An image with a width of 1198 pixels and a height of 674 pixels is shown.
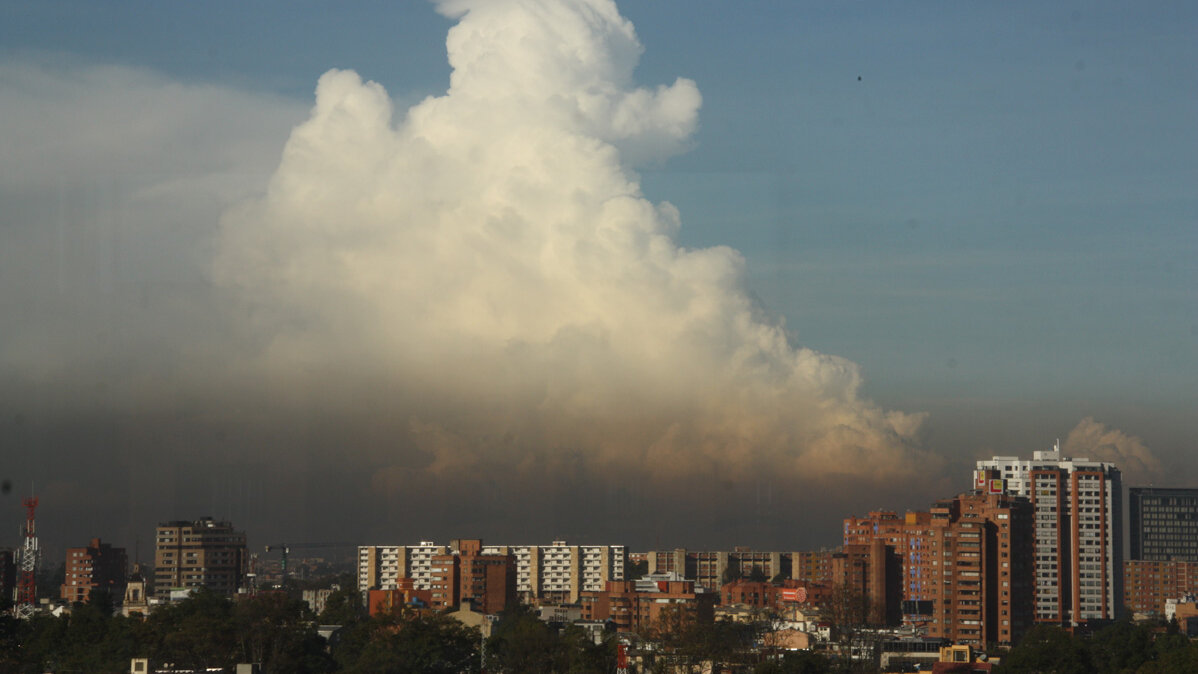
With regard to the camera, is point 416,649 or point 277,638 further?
point 416,649

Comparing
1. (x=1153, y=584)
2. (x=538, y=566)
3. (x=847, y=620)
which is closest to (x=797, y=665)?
(x=847, y=620)

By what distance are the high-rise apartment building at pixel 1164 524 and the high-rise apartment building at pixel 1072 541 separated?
32.4 meters

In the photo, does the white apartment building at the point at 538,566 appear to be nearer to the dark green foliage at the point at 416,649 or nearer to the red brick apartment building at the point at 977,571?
the red brick apartment building at the point at 977,571

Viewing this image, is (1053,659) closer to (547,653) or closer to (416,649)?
(547,653)

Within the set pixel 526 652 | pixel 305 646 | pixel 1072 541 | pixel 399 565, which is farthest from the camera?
pixel 399 565

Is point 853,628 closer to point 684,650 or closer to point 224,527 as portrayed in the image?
point 684,650

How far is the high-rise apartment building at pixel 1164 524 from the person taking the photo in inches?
3656

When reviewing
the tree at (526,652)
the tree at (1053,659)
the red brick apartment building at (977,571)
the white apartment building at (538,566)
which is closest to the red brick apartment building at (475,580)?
the white apartment building at (538,566)

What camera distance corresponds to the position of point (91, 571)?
72.6m

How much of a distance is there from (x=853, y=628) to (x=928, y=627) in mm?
8542

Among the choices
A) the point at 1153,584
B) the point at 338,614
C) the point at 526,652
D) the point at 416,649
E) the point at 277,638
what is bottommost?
the point at 1153,584

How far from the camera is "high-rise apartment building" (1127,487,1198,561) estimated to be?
92875 millimetres

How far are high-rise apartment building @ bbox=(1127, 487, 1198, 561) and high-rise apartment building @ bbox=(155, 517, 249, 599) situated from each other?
55.7 metres

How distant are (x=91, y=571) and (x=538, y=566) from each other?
2361 cm
